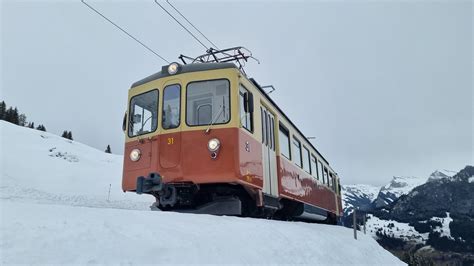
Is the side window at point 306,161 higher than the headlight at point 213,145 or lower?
higher

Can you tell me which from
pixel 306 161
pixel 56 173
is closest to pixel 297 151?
pixel 306 161

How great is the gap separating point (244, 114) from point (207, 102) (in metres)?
0.75

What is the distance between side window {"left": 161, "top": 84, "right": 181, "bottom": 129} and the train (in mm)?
20

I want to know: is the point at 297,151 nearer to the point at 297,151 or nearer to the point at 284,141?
the point at 297,151

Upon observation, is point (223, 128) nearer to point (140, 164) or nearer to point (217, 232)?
point (140, 164)

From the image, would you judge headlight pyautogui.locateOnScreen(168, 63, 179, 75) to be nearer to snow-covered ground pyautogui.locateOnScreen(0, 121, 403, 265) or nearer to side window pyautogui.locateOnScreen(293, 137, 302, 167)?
snow-covered ground pyautogui.locateOnScreen(0, 121, 403, 265)

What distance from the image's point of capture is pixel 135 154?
7.67 meters

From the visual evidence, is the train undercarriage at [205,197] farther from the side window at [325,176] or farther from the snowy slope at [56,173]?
the snowy slope at [56,173]

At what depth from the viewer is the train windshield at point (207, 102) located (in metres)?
7.11

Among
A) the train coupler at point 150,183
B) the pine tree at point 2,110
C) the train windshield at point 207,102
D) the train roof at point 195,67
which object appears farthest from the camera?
the pine tree at point 2,110

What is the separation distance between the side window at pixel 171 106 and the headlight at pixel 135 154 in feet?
2.51

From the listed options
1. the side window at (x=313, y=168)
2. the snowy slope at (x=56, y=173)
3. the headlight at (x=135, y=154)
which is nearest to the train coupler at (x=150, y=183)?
the headlight at (x=135, y=154)

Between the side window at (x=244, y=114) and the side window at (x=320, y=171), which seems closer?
the side window at (x=244, y=114)

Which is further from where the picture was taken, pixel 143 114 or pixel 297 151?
pixel 297 151
